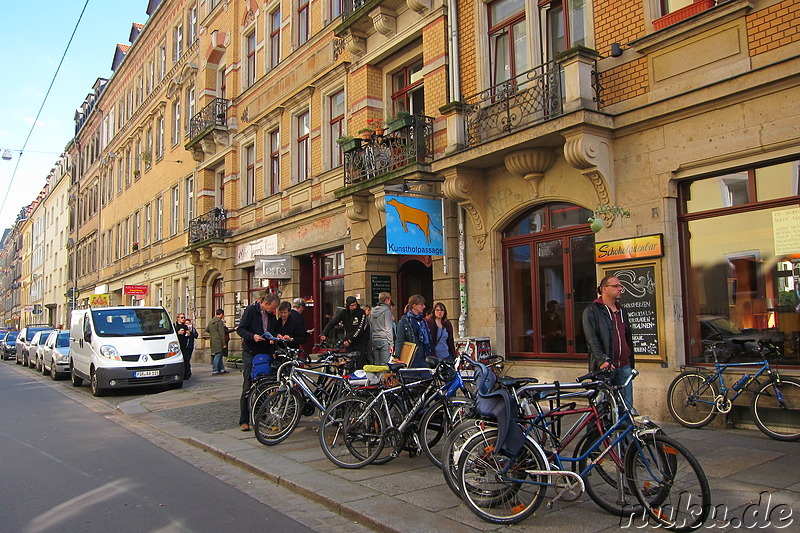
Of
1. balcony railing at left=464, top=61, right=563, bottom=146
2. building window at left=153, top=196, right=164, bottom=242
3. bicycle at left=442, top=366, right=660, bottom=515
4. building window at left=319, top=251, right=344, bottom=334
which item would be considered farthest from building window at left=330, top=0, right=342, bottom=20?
building window at left=153, top=196, right=164, bottom=242

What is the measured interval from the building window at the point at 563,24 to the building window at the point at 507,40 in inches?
17.8

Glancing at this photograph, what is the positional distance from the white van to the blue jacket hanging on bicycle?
35.0 ft

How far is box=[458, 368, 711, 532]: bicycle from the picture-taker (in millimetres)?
4391

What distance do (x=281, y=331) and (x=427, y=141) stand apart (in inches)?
221

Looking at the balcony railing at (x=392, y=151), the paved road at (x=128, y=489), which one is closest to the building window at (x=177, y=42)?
the balcony railing at (x=392, y=151)

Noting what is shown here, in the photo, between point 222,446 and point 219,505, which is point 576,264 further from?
point 219,505

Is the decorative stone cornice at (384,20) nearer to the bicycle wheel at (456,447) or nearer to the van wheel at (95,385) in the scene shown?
the van wheel at (95,385)

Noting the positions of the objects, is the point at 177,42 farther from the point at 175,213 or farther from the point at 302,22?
the point at 302,22

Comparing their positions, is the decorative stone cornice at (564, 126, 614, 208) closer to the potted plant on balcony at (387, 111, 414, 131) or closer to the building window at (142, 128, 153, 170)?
the potted plant on balcony at (387, 111, 414, 131)

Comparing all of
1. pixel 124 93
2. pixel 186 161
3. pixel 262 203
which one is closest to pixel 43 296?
pixel 124 93

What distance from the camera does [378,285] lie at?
48.0ft

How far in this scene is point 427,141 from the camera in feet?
42.1

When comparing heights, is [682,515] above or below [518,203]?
below

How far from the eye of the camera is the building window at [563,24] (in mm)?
10258
